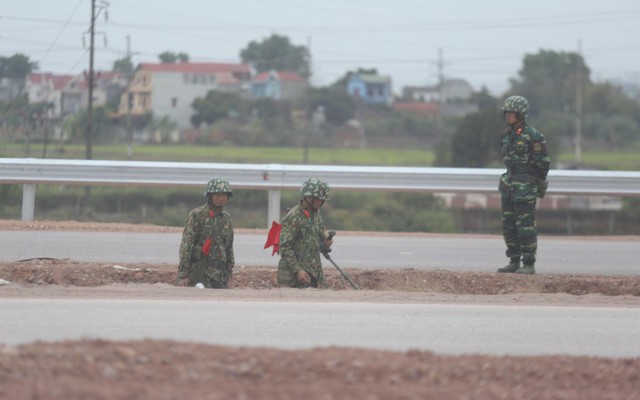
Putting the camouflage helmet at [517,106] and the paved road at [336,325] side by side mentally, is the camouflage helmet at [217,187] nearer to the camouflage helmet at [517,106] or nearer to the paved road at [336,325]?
the paved road at [336,325]

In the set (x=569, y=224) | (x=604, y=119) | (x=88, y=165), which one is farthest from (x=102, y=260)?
(x=604, y=119)

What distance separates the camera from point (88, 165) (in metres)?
17.4

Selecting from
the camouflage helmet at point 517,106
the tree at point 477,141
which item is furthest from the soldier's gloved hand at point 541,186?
the tree at point 477,141

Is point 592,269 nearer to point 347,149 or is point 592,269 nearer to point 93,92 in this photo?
point 93,92

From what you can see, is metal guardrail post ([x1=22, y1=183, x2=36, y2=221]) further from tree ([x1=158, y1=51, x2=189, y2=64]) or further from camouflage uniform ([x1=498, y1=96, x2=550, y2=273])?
tree ([x1=158, y1=51, x2=189, y2=64])

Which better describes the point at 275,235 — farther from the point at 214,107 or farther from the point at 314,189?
the point at 214,107

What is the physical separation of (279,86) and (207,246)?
71774mm

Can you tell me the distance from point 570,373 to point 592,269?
7.12 metres

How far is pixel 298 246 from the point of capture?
35.8 feet

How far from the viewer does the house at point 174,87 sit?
49125mm

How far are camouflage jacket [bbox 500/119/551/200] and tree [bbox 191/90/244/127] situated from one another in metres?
54.5

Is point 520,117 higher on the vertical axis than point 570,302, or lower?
higher

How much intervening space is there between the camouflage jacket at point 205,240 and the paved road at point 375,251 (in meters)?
2.12

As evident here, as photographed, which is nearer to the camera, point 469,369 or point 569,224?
point 469,369
